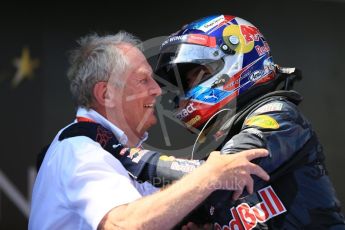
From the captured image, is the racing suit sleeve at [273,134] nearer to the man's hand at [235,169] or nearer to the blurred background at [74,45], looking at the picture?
the man's hand at [235,169]

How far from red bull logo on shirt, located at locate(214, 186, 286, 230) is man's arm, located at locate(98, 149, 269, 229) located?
13 cm

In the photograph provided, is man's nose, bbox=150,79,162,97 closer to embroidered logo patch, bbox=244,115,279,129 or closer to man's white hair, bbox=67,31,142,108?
man's white hair, bbox=67,31,142,108

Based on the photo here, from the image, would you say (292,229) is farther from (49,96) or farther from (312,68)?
(312,68)

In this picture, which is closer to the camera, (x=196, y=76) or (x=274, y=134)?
(x=274, y=134)

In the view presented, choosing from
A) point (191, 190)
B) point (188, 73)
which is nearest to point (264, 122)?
point (191, 190)

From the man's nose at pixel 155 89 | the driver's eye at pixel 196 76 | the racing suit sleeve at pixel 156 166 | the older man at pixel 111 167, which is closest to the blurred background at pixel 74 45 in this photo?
the older man at pixel 111 167

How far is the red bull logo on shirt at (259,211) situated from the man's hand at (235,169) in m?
0.14

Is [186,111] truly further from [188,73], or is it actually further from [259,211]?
[259,211]

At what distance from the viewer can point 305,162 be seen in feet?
6.09

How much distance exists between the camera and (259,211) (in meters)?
1.84

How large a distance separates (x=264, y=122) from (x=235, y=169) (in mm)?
194

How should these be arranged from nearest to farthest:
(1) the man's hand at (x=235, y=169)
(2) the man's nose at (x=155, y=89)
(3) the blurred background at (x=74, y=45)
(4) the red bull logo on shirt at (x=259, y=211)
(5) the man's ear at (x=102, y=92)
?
(1) the man's hand at (x=235, y=169)
(4) the red bull logo on shirt at (x=259, y=211)
(5) the man's ear at (x=102, y=92)
(2) the man's nose at (x=155, y=89)
(3) the blurred background at (x=74, y=45)

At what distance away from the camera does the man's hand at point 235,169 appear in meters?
1.67

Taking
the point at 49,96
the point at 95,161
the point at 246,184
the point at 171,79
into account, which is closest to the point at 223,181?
the point at 246,184
